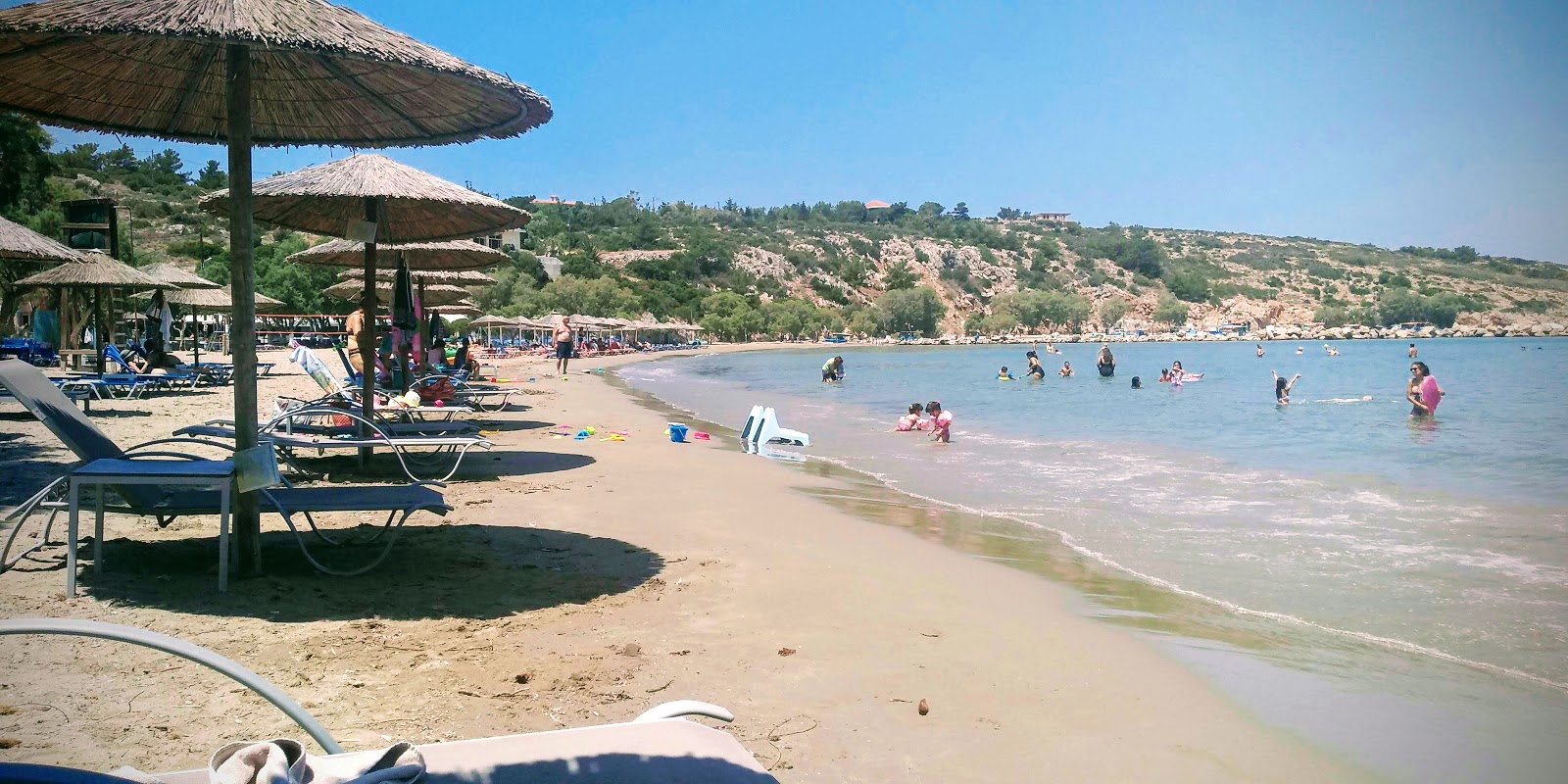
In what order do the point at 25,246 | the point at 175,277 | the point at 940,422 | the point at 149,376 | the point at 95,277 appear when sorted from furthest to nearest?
the point at 175,277 → the point at 95,277 → the point at 940,422 → the point at 149,376 → the point at 25,246

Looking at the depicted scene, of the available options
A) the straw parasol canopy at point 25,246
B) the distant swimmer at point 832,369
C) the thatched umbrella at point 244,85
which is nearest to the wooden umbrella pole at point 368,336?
the thatched umbrella at point 244,85

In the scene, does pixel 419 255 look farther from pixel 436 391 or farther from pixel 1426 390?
pixel 1426 390

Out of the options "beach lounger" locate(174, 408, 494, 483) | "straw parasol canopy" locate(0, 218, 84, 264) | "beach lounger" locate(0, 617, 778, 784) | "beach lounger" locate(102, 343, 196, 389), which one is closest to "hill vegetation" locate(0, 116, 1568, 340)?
"beach lounger" locate(102, 343, 196, 389)

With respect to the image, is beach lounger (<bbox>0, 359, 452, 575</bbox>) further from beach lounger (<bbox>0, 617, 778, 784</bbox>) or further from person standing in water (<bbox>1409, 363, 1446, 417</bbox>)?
person standing in water (<bbox>1409, 363, 1446, 417</bbox>)

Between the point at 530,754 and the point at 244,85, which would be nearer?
the point at 530,754

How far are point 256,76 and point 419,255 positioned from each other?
6.24m

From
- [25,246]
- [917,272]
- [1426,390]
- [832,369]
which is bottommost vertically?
[832,369]

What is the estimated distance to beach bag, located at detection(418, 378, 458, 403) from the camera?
1107cm

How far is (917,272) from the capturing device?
4801 inches

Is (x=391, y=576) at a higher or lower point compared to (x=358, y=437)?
lower

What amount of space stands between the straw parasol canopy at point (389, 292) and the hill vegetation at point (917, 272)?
34636mm

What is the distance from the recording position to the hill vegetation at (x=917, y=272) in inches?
2712

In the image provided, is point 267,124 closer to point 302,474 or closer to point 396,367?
point 302,474

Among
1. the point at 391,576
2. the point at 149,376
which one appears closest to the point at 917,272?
the point at 149,376
